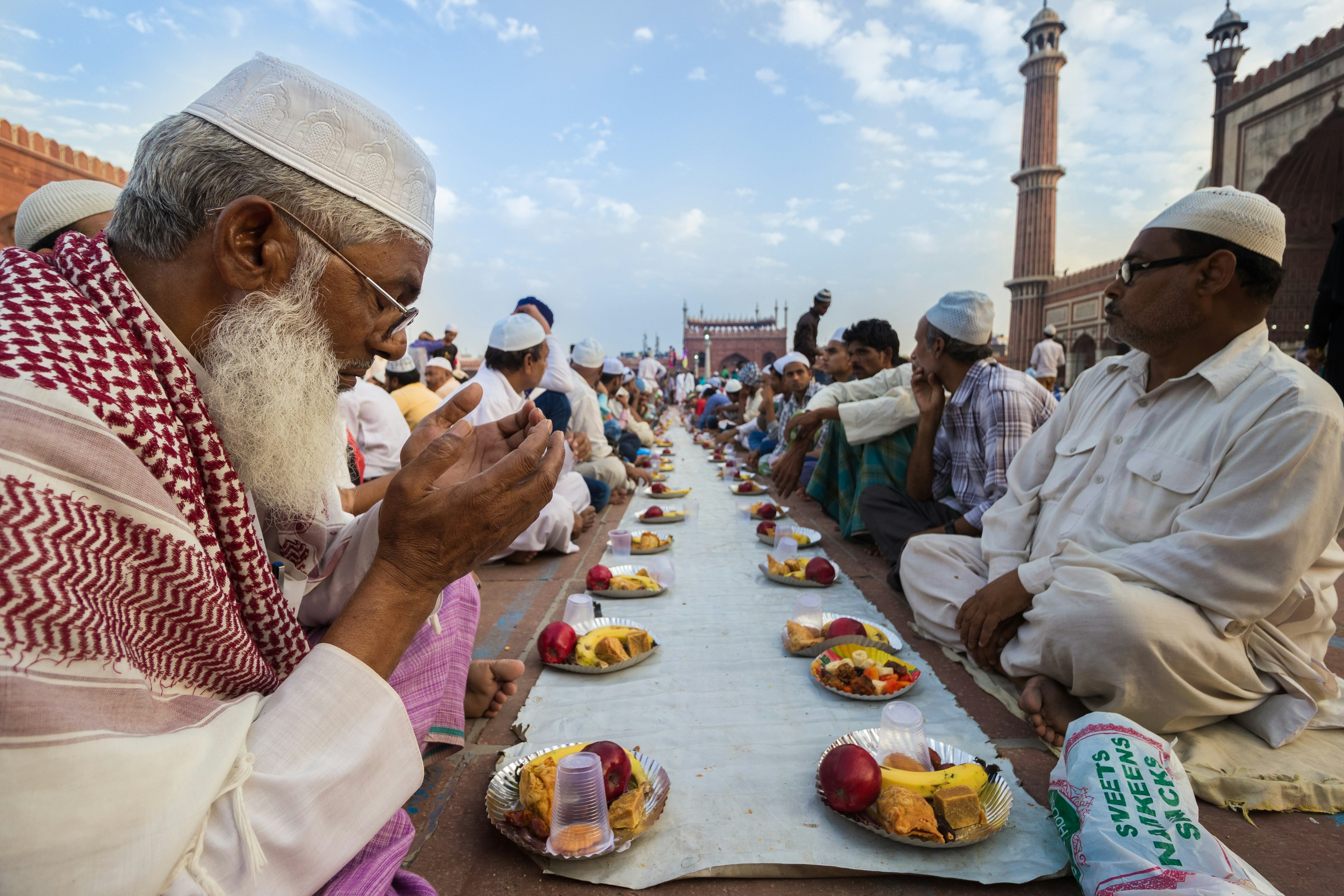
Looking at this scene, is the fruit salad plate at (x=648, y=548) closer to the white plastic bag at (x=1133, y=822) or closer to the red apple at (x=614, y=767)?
the red apple at (x=614, y=767)

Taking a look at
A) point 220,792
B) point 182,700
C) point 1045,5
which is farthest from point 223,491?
point 1045,5

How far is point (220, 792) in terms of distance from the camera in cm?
87

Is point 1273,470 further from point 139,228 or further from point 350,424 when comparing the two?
point 350,424

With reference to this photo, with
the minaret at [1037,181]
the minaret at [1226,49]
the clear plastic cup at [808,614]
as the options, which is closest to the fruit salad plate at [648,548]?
the clear plastic cup at [808,614]

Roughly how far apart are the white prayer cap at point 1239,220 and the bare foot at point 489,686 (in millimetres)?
2680

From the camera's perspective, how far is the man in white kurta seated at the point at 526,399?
13.4 ft

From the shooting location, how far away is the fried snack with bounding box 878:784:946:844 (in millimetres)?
1461

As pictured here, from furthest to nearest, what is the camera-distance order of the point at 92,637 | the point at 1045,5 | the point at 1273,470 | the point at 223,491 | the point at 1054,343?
the point at 1045,5
the point at 1054,343
the point at 1273,470
the point at 223,491
the point at 92,637

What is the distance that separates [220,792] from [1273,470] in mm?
2530

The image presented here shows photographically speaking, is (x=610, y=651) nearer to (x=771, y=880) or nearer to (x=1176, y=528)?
(x=771, y=880)

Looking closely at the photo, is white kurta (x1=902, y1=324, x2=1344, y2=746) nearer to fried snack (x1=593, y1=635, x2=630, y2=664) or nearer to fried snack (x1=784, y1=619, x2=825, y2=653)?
fried snack (x1=784, y1=619, x2=825, y2=653)

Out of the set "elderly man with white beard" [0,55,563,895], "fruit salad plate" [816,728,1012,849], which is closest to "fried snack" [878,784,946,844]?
"fruit salad plate" [816,728,1012,849]

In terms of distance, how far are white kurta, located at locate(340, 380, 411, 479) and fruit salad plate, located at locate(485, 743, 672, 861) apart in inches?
119

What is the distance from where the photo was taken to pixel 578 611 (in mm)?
2787
